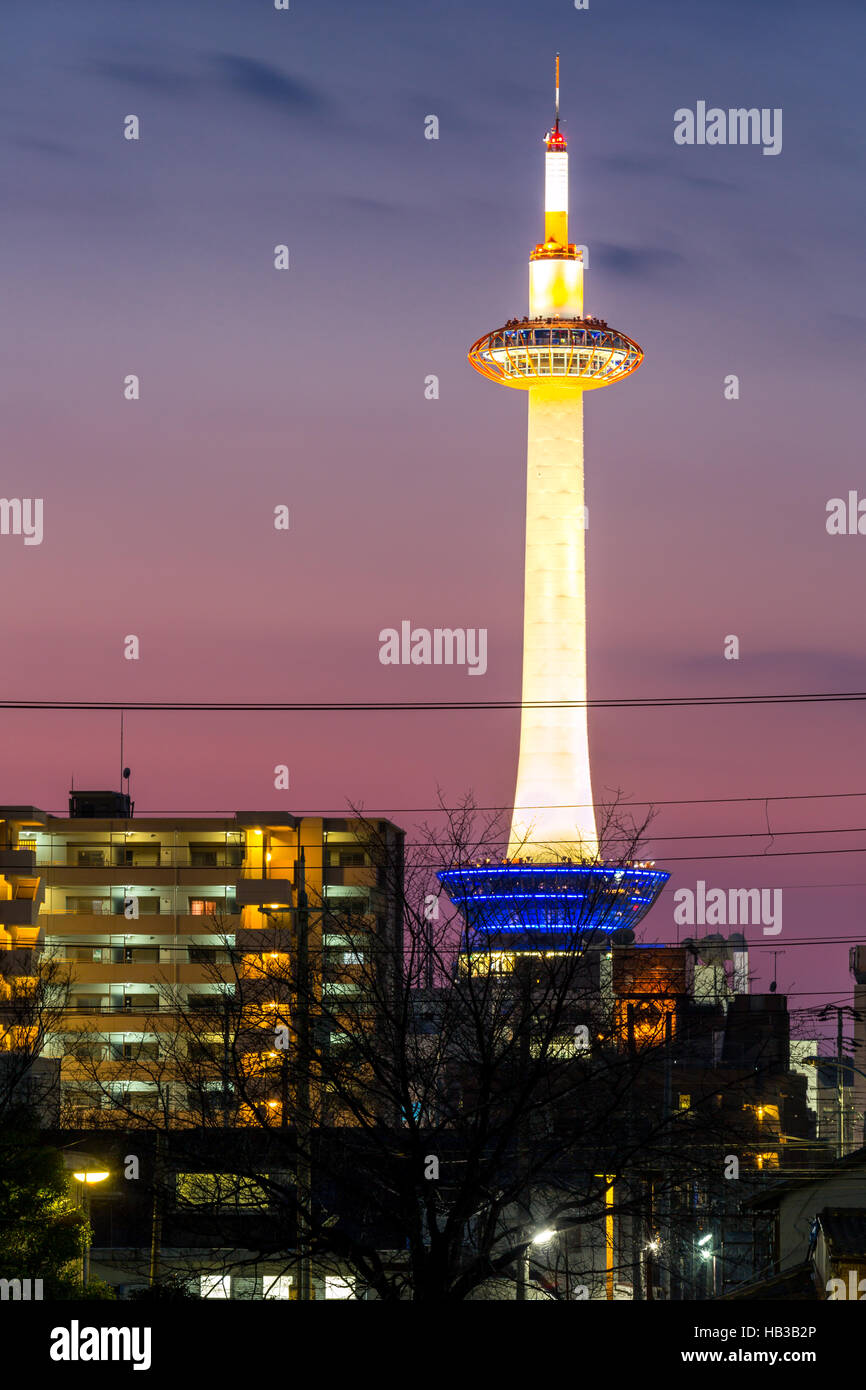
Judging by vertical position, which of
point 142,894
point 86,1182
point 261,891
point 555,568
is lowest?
point 86,1182

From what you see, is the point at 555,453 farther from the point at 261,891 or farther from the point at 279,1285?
the point at 279,1285

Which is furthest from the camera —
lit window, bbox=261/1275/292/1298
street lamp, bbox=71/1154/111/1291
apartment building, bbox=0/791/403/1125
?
apartment building, bbox=0/791/403/1125

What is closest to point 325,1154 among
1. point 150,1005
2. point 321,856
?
point 150,1005

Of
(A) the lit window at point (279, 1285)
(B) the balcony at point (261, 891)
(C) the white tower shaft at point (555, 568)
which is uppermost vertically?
(C) the white tower shaft at point (555, 568)

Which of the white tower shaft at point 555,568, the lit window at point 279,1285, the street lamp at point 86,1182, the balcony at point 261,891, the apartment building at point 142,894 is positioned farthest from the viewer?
the white tower shaft at point 555,568

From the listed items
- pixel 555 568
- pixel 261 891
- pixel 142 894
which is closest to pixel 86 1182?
pixel 261 891

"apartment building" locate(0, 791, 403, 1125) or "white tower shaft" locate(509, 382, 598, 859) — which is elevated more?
"white tower shaft" locate(509, 382, 598, 859)

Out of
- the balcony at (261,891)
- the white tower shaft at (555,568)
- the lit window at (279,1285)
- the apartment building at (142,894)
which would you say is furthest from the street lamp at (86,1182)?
the white tower shaft at (555,568)

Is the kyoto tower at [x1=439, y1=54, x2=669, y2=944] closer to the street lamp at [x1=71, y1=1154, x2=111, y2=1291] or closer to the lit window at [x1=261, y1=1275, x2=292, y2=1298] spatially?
the lit window at [x1=261, y1=1275, x2=292, y2=1298]

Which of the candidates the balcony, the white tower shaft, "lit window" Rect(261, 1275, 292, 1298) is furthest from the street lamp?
the white tower shaft

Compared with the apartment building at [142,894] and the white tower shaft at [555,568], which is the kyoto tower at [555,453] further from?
the apartment building at [142,894]

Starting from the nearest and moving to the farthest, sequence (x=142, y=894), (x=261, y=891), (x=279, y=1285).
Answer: (x=279, y=1285), (x=261, y=891), (x=142, y=894)

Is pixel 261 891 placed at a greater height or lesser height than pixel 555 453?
lesser

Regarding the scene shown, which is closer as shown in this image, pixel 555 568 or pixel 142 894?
pixel 142 894
